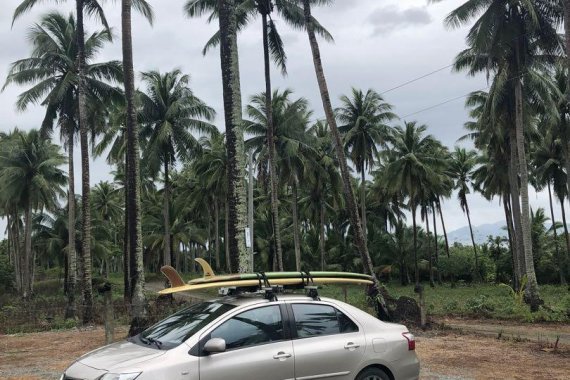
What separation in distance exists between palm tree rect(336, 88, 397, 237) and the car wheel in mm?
34921

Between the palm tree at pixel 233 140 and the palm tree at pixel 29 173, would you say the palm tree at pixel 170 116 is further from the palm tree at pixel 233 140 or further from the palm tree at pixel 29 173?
the palm tree at pixel 233 140

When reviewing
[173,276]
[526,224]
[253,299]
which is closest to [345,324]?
[253,299]

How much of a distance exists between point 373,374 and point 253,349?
150 centimetres

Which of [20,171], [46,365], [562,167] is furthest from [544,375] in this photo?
[562,167]

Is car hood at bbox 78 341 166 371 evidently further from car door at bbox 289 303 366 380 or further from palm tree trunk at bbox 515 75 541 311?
palm tree trunk at bbox 515 75 541 311

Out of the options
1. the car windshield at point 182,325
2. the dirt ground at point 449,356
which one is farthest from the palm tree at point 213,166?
the car windshield at point 182,325

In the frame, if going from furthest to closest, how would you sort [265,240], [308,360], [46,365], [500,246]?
1. [500,246]
2. [265,240]
3. [46,365]
4. [308,360]

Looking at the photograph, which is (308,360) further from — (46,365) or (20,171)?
(20,171)

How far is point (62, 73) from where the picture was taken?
85.6 ft

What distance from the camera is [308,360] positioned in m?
5.81

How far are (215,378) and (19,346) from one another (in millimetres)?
11228

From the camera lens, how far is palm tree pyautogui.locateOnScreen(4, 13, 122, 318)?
1003 inches

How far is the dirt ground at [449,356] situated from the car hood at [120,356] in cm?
441

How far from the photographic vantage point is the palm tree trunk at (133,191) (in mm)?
15227
